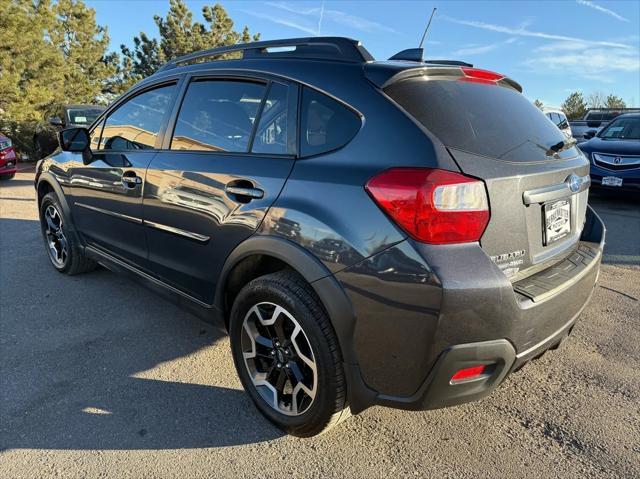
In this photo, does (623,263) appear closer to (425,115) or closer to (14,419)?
(425,115)

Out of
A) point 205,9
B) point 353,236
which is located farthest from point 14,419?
point 205,9

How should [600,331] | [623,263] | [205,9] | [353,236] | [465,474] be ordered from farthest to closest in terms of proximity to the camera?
[205,9] < [623,263] < [600,331] < [465,474] < [353,236]

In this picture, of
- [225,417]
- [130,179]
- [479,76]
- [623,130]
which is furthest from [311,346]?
[623,130]

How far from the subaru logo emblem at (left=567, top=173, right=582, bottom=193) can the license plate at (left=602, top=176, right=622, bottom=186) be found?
627cm

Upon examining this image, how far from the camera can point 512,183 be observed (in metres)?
1.90

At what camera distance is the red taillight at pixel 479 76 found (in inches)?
90.3

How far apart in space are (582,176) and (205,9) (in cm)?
3271

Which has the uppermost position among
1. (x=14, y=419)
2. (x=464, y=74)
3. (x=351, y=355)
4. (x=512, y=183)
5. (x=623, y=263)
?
(x=464, y=74)

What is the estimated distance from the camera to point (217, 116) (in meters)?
2.73

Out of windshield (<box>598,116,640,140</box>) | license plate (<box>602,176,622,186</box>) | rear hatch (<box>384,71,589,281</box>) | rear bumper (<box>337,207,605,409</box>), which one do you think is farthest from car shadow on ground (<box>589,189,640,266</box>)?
rear bumper (<box>337,207,605,409</box>)

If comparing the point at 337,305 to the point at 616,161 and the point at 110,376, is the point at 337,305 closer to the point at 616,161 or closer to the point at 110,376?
the point at 110,376

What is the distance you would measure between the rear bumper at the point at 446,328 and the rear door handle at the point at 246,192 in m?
0.64

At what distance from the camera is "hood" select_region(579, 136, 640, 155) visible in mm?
7498

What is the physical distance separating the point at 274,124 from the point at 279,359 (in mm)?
1181
